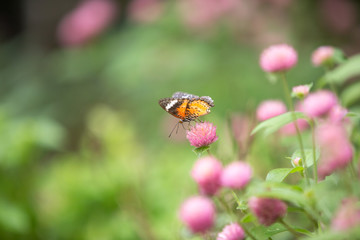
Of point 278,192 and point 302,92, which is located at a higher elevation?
point 302,92

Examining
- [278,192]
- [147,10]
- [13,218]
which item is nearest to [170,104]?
[278,192]

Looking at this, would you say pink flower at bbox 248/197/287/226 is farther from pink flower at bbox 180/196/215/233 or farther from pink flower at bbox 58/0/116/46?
pink flower at bbox 58/0/116/46

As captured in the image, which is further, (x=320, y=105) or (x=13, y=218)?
(x=13, y=218)

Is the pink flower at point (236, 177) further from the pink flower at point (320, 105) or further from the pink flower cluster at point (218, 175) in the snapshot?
the pink flower at point (320, 105)

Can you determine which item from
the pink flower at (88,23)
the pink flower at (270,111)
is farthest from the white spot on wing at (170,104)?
the pink flower at (88,23)

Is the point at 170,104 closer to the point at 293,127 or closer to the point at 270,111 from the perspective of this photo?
the point at 270,111

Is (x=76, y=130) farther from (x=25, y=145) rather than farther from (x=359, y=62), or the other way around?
(x=359, y=62)

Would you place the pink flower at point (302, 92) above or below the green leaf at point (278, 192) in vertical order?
above
